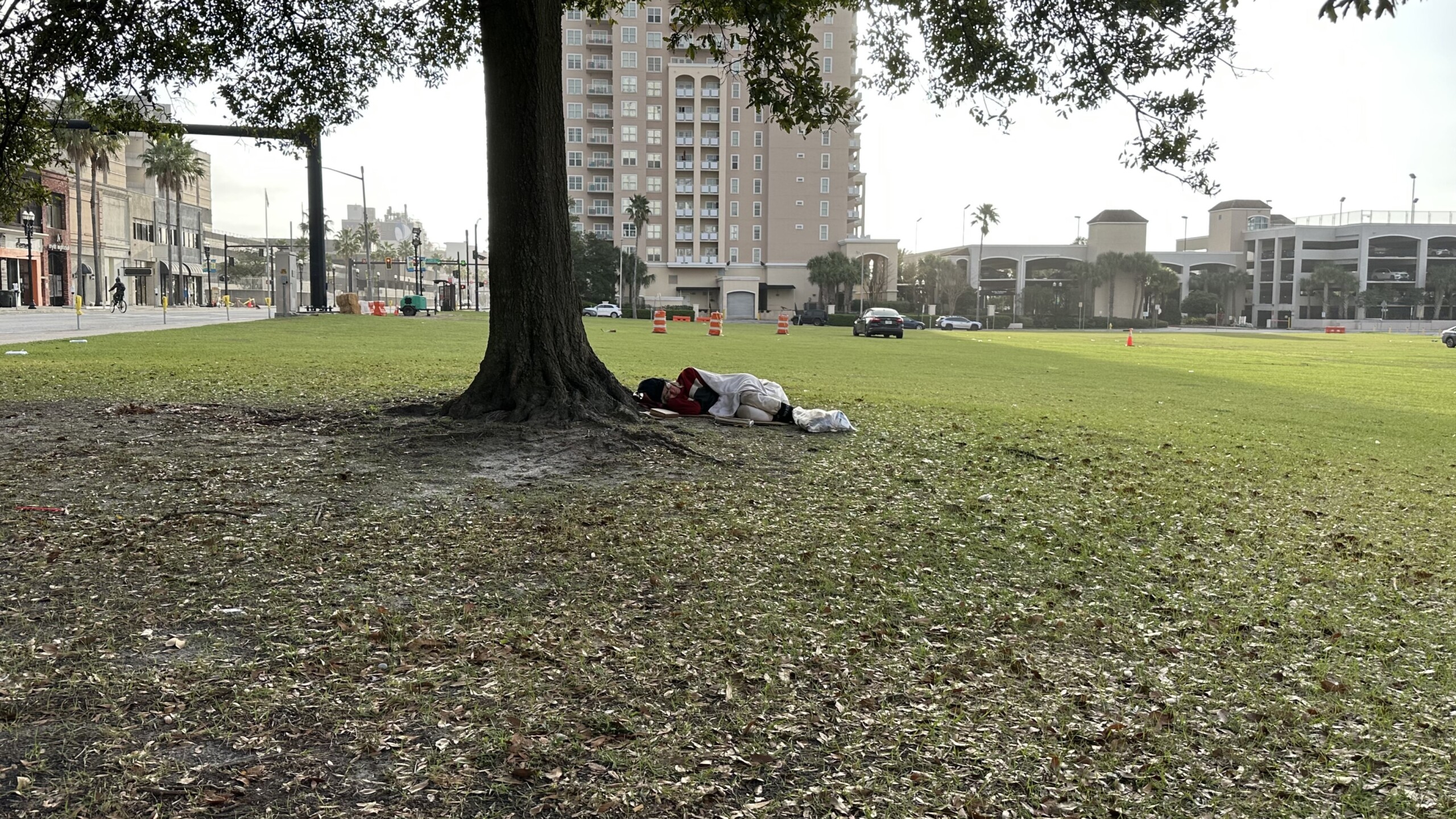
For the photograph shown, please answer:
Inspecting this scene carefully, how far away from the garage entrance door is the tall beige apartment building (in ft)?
0.46

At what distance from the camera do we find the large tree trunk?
9.16 metres

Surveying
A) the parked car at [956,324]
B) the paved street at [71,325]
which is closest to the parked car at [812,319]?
the parked car at [956,324]

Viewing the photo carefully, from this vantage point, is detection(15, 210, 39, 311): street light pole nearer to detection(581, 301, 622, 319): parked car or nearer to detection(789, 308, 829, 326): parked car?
detection(581, 301, 622, 319): parked car

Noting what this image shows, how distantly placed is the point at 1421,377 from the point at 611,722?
2671 centimetres

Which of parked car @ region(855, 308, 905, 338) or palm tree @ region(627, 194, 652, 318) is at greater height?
palm tree @ region(627, 194, 652, 318)

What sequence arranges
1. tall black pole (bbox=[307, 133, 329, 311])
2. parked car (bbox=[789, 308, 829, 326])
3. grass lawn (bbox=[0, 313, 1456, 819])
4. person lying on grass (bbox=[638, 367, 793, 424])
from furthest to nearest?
parked car (bbox=[789, 308, 829, 326]) < tall black pole (bbox=[307, 133, 329, 311]) < person lying on grass (bbox=[638, 367, 793, 424]) < grass lawn (bbox=[0, 313, 1456, 819])

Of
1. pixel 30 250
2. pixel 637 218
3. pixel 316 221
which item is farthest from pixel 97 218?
pixel 637 218

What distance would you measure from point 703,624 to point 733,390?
624 cm

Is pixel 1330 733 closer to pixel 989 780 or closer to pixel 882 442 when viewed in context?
pixel 989 780

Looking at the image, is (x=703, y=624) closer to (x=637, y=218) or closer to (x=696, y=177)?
(x=637, y=218)

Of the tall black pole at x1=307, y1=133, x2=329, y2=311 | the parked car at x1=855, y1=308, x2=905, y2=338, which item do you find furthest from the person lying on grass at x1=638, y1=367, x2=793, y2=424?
the parked car at x1=855, y1=308, x2=905, y2=338

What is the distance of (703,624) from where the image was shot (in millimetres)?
4707

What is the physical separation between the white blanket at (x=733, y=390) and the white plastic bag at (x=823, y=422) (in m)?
0.40

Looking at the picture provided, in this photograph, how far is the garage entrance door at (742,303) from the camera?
4370 inches
